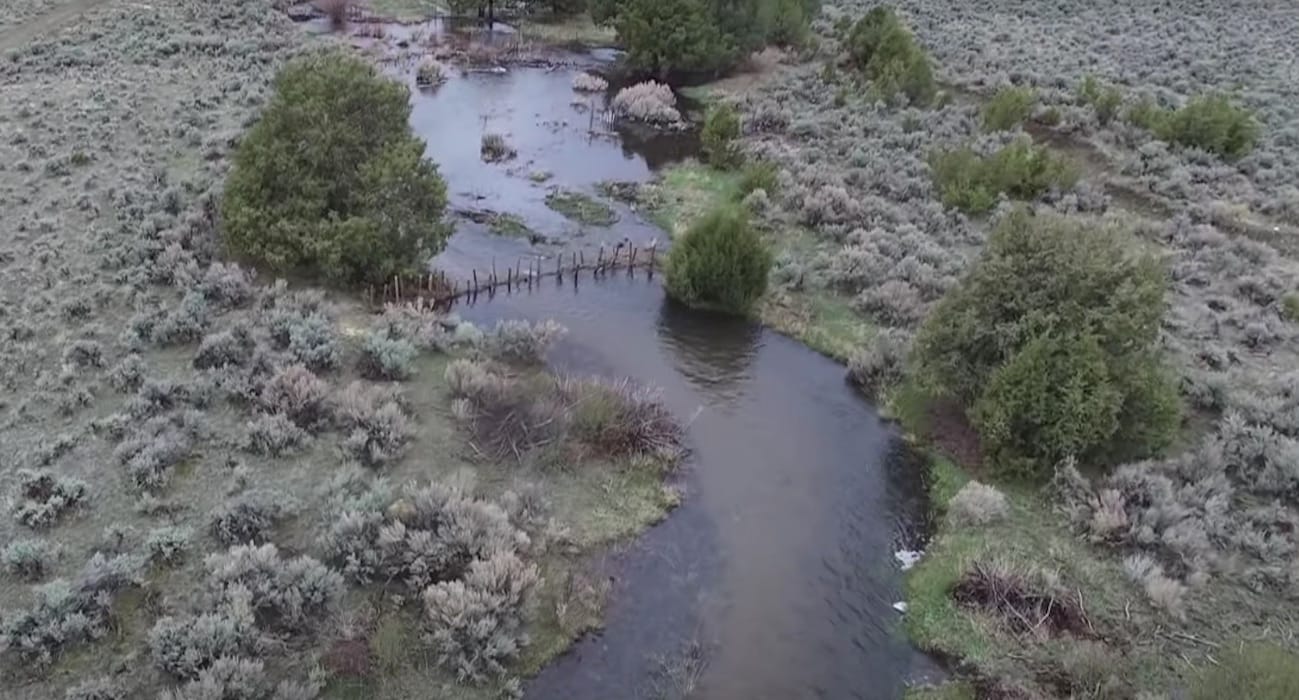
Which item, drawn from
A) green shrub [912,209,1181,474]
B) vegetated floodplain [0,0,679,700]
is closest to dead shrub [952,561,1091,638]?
green shrub [912,209,1181,474]

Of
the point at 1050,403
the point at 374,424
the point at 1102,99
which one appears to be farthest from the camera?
the point at 1102,99

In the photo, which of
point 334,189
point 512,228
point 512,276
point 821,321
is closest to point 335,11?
point 512,228

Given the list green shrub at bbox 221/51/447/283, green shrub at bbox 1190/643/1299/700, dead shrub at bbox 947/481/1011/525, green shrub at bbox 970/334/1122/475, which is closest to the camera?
green shrub at bbox 1190/643/1299/700

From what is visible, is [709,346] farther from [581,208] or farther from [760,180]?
[760,180]

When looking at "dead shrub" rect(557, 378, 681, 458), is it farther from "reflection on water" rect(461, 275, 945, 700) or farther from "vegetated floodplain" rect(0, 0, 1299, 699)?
"reflection on water" rect(461, 275, 945, 700)

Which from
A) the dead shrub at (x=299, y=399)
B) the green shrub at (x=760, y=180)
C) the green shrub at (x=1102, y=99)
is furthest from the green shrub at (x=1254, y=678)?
the green shrub at (x=1102, y=99)

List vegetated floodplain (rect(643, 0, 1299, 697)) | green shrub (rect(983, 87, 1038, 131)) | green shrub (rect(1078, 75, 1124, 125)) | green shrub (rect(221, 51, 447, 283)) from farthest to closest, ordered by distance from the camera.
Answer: green shrub (rect(1078, 75, 1124, 125)) → green shrub (rect(983, 87, 1038, 131)) → green shrub (rect(221, 51, 447, 283)) → vegetated floodplain (rect(643, 0, 1299, 697))

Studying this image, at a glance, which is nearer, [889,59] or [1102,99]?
[1102,99]

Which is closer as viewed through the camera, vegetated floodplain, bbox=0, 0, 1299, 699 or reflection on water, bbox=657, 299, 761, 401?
vegetated floodplain, bbox=0, 0, 1299, 699

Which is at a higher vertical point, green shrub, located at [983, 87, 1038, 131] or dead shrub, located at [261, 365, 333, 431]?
green shrub, located at [983, 87, 1038, 131]
